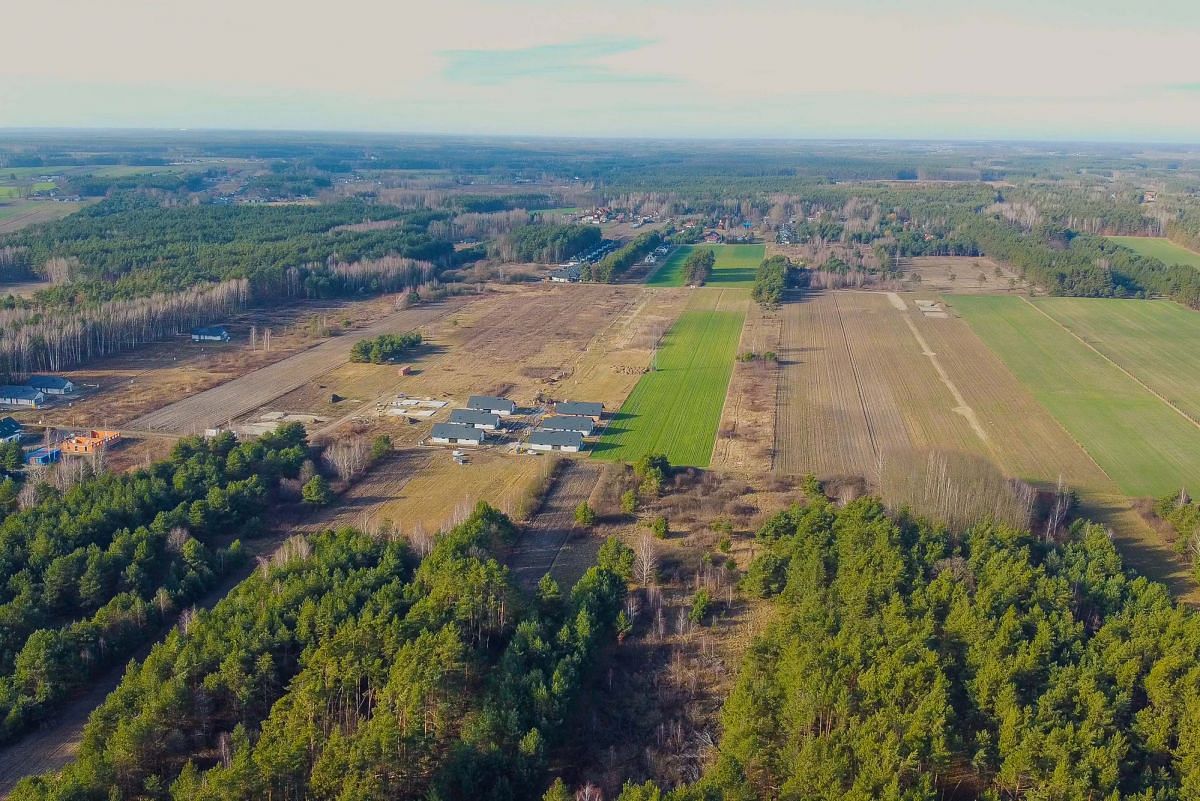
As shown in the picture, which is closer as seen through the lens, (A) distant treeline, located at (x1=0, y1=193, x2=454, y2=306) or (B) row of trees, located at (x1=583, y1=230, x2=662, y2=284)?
(A) distant treeline, located at (x1=0, y1=193, x2=454, y2=306)

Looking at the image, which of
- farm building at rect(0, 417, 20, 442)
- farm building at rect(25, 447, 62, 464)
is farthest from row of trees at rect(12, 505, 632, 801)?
farm building at rect(0, 417, 20, 442)

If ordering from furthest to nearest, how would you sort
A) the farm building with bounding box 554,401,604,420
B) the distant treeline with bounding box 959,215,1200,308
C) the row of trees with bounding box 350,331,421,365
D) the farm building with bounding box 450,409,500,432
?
1. the distant treeline with bounding box 959,215,1200,308
2. the row of trees with bounding box 350,331,421,365
3. the farm building with bounding box 554,401,604,420
4. the farm building with bounding box 450,409,500,432

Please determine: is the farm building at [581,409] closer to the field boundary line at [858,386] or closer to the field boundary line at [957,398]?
the field boundary line at [858,386]

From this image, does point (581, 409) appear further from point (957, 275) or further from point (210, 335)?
point (957, 275)

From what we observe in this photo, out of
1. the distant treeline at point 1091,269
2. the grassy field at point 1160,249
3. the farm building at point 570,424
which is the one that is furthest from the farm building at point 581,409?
the grassy field at point 1160,249

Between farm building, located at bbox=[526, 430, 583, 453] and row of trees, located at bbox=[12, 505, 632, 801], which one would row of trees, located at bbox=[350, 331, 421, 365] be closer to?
farm building, located at bbox=[526, 430, 583, 453]

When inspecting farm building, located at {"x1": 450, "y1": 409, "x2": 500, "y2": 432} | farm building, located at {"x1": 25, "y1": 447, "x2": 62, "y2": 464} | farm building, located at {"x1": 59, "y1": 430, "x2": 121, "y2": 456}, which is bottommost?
farm building, located at {"x1": 25, "y1": 447, "x2": 62, "y2": 464}
